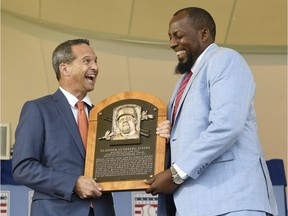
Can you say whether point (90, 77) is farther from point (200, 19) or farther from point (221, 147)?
point (221, 147)

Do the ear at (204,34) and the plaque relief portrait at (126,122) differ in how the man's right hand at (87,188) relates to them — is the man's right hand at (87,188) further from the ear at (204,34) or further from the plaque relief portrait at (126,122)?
the ear at (204,34)

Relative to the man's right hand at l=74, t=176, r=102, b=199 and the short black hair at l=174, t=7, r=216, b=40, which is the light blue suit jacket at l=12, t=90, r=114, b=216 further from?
the short black hair at l=174, t=7, r=216, b=40

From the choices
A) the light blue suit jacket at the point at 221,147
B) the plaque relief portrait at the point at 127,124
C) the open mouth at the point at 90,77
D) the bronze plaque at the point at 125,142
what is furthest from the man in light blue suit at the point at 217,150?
the open mouth at the point at 90,77

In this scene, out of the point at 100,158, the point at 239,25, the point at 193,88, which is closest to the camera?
the point at 193,88

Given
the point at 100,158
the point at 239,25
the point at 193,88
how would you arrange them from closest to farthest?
the point at 193,88
the point at 100,158
the point at 239,25

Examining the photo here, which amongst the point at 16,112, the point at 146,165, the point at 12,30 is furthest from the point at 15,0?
the point at 146,165

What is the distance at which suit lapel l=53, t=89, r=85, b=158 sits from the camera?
9.98ft

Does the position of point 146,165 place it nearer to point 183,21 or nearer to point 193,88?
point 193,88

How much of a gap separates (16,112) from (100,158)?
382 cm

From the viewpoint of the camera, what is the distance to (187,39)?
2.88 metres

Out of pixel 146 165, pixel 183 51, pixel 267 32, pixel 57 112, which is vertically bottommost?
pixel 146 165

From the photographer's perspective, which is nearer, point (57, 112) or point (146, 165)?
point (146, 165)

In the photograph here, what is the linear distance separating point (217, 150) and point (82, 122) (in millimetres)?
779

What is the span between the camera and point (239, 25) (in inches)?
253
